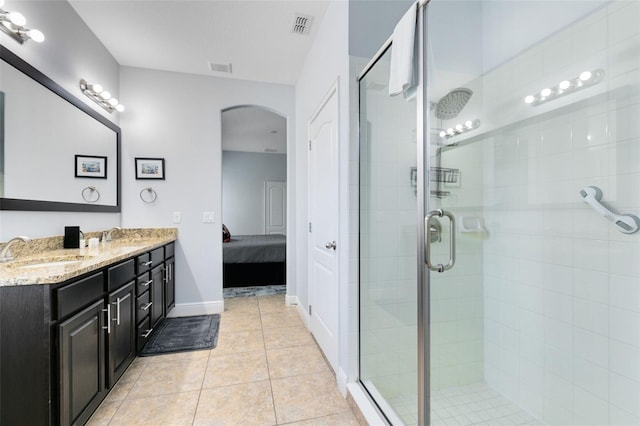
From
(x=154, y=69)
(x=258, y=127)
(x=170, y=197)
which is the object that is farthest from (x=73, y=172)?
(x=258, y=127)

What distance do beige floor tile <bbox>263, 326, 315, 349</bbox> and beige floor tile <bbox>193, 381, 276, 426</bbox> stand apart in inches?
22.3

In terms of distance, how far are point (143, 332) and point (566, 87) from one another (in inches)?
129

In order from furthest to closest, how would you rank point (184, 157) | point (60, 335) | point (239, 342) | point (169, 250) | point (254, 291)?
point (254, 291) → point (184, 157) → point (169, 250) → point (239, 342) → point (60, 335)

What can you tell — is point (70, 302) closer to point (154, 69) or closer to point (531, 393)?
point (531, 393)

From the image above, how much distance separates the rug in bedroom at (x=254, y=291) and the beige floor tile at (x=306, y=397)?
212 cm

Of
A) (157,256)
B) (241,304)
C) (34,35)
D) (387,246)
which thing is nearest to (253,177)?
(241,304)

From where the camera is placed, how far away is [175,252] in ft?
10.6

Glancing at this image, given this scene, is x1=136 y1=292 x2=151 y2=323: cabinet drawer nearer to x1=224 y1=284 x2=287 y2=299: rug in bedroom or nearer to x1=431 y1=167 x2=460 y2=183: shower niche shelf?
x1=224 y1=284 x2=287 y2=299: rug in bedroom

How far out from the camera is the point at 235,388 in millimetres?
1900

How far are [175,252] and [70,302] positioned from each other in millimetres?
1971

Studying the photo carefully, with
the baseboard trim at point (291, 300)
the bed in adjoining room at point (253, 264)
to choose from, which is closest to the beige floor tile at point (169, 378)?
the baseboard trim at point (291, 300)

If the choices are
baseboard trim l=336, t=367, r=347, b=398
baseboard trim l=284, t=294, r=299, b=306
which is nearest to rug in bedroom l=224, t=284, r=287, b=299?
baseboard trim l=284, t=294, r=299, b=306

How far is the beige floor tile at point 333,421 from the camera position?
5.19 ft

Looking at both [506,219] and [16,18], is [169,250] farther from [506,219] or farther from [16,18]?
[506,219]
